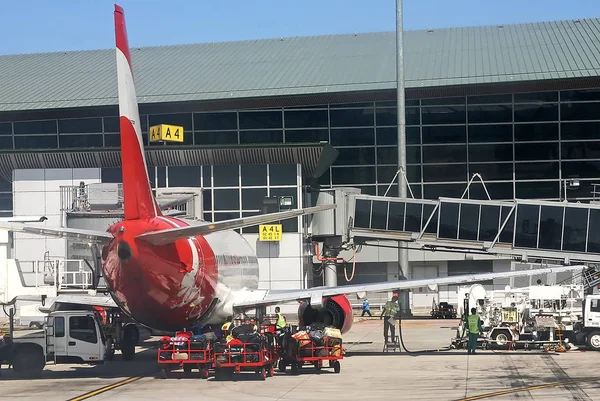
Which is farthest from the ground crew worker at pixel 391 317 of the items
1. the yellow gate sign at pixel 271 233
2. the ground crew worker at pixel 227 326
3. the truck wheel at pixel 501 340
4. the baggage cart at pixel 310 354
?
the yellow gate sign at pixel 271 233

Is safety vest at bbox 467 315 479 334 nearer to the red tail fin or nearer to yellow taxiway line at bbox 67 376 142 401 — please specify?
yellow taxiway line at bbox 67 376 142 401

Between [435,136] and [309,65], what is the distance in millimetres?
11545

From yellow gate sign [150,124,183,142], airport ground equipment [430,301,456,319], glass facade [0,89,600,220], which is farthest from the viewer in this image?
glass facade [0,89,600,220]

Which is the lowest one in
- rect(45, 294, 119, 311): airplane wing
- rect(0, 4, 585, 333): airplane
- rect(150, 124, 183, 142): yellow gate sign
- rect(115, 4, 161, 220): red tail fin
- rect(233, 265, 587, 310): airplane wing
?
rect(45, 294, 119, 311): airplane wing

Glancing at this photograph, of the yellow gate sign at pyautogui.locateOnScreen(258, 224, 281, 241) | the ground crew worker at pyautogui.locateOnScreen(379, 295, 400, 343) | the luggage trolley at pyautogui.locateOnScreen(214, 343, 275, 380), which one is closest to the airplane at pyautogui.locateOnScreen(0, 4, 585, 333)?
the luggage trolley at pyautogui.locateOnScreen(214, 343, 275, 380)

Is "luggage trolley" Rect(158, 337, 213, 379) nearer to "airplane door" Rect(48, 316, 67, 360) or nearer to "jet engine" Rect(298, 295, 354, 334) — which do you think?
"airplane door" Rect(48, 316, 67, 360)

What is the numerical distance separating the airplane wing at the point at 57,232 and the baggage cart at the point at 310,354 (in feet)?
22.6

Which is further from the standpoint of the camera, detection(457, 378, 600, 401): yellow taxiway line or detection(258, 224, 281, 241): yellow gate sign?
detection(258, 224, 281, 241): yellow gate sign

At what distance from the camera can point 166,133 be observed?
63250 mm

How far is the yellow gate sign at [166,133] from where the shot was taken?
62844mm

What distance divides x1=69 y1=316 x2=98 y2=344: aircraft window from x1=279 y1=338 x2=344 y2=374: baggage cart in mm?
6110

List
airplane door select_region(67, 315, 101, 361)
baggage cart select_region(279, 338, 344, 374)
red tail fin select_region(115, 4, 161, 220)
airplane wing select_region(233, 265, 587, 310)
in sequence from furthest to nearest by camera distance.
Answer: airplane wing select_region(233, 265, 587, 310) < airplane door select_region(67, 315, 101, 361) < baggage cart select_region(279, 338, 344, 374) < red tail fin select_region(115, 4, 161, 220)

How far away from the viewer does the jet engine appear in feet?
118

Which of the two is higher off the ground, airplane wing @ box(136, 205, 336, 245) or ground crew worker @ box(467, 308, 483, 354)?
airplane wing @ box(136, 205, 336, 245)
